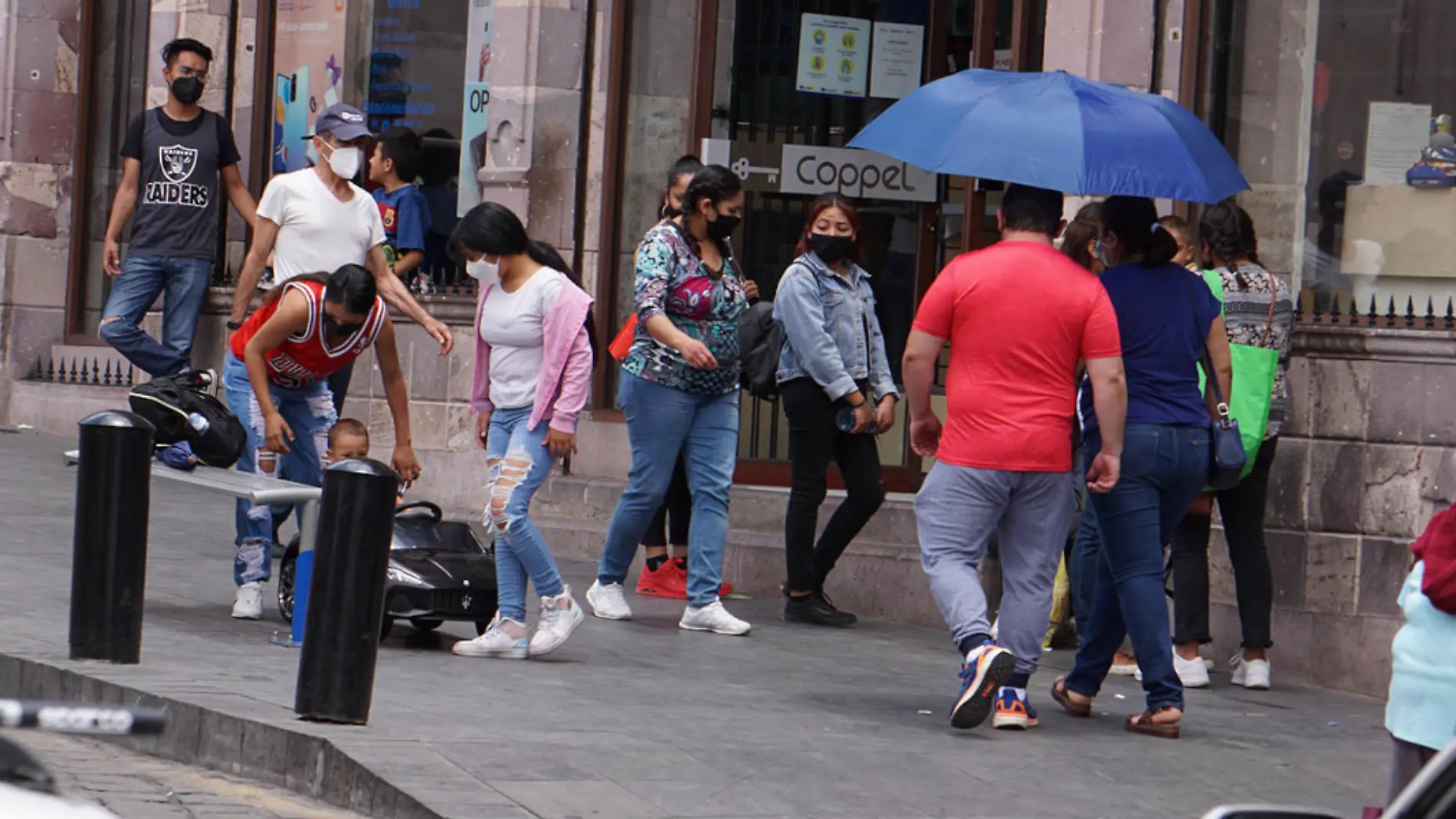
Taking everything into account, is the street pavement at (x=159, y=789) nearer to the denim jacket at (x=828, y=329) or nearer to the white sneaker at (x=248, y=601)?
the white sneaker at (x=248, y=601)

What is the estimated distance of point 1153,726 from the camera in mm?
7402

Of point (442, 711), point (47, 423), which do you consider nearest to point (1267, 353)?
point (442, 711)

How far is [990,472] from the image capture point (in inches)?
285

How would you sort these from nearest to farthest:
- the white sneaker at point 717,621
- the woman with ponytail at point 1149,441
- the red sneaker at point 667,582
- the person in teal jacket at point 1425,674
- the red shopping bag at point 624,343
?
the person in teal jacket at point 1425,674 < the woman with ponytail at point 1149,441 < the white sneaker at point 717,621 < the red shopping bag at point 624,343 < the red sneaker at point 667,582

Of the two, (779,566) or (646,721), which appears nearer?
(646,721)

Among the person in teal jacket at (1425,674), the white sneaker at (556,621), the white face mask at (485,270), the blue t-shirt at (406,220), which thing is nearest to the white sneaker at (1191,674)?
the white sneaker at (556,621)

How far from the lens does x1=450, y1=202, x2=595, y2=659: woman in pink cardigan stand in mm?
8117

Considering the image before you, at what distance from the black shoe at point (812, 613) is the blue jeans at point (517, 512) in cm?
195

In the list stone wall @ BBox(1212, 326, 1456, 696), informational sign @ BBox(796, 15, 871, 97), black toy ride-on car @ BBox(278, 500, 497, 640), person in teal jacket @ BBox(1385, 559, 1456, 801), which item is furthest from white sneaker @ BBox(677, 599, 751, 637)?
person in teal jacket @ BBox(1385, 559, 1456, 801)

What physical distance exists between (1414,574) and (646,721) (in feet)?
9.51

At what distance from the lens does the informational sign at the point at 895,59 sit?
12.4m

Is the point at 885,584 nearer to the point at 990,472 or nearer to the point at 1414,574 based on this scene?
the point at 990,472

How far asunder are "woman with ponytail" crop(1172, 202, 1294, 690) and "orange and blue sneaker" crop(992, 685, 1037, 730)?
178 cm

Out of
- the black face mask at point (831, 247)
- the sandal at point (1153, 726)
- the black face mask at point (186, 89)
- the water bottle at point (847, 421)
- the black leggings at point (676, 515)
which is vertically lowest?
the sandal at point (1153, 726)
